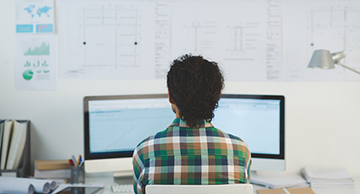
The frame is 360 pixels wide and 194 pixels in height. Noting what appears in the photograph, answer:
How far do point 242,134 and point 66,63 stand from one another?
1.16 metres

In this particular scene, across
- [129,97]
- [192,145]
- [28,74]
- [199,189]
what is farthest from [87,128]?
[199,189]

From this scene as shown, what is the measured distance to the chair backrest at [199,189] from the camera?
3.60 ft

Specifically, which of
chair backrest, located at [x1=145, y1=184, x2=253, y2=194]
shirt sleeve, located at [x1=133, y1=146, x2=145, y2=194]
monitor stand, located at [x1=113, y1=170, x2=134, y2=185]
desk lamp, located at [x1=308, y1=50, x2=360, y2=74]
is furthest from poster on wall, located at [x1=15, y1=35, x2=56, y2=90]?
desk lamp, located at [x1=308, y1=50, x2=360, y2=74]

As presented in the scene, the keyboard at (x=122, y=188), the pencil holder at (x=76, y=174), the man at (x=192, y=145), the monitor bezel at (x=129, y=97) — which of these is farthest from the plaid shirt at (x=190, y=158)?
the pencil holder at (x=76, y=174)

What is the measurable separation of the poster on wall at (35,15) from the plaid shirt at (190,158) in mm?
1266

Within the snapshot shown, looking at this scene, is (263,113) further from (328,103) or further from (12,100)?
(12,100)

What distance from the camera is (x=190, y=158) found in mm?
1207

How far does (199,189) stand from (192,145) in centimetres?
Answer: 17

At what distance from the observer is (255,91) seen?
2.17m

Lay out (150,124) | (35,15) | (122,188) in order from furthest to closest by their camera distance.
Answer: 1. (35,15)
2. (150,124)
3. (122,188)

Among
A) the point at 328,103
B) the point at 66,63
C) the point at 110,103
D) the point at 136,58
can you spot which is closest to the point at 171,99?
the point at 110,103

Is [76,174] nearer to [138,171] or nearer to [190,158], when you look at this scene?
[138,171]

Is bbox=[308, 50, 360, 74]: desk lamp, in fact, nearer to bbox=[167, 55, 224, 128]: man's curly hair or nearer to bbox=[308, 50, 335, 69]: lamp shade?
bbox=[308, 50, 335, 69]: lamp shade

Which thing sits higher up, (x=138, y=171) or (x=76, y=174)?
(x=138, y=171)
